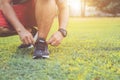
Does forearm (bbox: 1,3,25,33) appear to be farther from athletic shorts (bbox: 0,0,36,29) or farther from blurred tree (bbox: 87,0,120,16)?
blurred tree (bbox: 87,0,120,16)

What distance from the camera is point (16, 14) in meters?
4.81

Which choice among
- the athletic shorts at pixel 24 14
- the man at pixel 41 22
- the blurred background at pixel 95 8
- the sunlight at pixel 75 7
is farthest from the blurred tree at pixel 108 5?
the man at pixel 41 22

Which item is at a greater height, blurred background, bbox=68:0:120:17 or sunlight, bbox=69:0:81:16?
blurred background, bbox=68:0:120:17

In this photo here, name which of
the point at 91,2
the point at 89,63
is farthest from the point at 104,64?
the point at 91,2

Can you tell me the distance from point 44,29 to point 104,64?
2.78ft

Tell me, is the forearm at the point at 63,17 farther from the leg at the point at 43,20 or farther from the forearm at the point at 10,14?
the forearm at the point at 10,14

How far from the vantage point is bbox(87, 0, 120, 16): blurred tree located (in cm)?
2461

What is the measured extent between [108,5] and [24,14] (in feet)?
67.3

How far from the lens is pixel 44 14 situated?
4457mm

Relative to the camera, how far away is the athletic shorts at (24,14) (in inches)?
186

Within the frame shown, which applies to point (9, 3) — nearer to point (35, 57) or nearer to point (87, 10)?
point (35, 57)

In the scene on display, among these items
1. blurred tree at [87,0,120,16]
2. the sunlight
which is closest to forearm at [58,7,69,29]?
blurred tree at [87,0,120,16]

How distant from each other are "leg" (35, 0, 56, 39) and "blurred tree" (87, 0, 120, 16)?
20318 millimetres

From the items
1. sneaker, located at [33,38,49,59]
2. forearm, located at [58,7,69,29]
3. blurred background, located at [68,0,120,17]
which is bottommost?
blurred background, located at [68,0,120,17]
